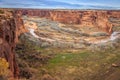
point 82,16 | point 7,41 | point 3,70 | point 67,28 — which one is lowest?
point 67,28

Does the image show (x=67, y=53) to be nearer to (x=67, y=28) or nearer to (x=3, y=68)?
(x=67, y=28)

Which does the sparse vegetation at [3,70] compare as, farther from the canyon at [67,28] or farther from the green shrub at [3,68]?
the canyon at [67,28]

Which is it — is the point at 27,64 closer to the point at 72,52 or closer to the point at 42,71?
the point at 42,71

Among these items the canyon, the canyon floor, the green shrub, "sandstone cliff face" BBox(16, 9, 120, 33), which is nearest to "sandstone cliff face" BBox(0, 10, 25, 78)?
the green shrub

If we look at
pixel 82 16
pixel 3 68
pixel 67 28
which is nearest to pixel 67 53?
pixel 67 28

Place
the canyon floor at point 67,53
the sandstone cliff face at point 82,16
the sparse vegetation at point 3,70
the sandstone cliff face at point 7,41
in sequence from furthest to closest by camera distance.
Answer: the sandstone cliff face at point 82,16 → the canyon floor at point 67,53 → the sandstone cliff face at point 7,41 → the sparse vegetation at point 3,70

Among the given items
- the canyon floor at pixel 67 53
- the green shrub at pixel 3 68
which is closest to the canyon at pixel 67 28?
the canyon floor at pixel 67 53
